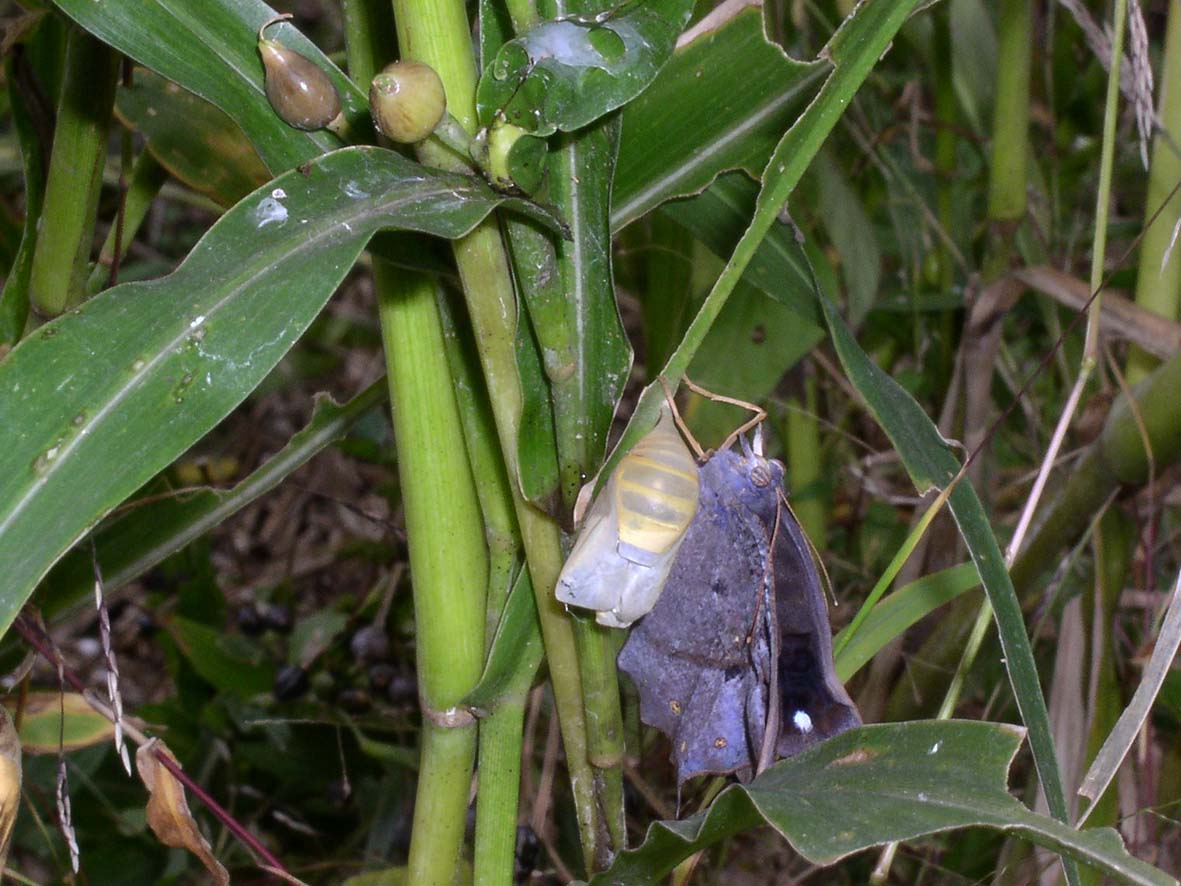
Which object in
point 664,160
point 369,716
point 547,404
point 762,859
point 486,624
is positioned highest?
point 664,160

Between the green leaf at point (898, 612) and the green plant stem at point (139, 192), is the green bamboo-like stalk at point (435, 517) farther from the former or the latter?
the green plant stem at point (139, 192)

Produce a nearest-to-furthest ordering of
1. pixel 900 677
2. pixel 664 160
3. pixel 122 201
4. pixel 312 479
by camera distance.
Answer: pixel 664 160 → pixel 122 201 → pixel 900 677 → pixel 312 479

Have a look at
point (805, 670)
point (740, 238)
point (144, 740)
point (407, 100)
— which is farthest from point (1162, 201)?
point (144, 740)

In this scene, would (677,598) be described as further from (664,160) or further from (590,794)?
(664,160)

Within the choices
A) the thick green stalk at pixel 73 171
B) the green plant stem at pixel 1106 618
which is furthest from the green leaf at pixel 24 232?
the green plant stem at pixel 1106 618

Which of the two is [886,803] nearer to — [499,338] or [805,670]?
[805,670]

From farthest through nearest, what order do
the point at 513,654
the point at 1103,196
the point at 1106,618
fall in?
the point at 1106,618 < the point at 1103,196 < the point at 513,654

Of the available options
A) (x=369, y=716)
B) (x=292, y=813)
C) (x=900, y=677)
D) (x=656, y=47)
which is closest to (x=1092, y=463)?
(x=900, y=677)
